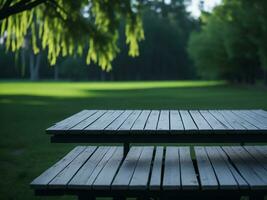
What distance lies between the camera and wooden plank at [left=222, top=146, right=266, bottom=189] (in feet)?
11.5

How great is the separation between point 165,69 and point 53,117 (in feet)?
257

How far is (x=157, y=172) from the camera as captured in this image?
13.0 ft

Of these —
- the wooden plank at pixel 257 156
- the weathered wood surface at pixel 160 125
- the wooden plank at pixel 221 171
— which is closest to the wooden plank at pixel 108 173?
the weathered wood surface at pixel 160 125

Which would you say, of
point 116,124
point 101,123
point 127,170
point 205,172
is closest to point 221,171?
point 205,172

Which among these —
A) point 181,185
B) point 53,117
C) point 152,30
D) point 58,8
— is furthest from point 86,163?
point 152,30

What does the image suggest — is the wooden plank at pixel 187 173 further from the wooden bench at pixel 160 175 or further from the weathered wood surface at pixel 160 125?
the weathered wood surface at pixel 160 125

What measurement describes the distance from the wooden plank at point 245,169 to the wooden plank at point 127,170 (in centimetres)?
93

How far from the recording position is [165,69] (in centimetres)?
9312

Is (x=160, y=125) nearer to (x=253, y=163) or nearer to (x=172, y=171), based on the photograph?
(x=172, y=171)

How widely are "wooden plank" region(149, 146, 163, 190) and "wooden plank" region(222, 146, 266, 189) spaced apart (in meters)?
0.68

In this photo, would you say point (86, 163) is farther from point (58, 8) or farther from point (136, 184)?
point (58, 8)

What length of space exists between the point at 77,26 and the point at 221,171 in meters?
6.09

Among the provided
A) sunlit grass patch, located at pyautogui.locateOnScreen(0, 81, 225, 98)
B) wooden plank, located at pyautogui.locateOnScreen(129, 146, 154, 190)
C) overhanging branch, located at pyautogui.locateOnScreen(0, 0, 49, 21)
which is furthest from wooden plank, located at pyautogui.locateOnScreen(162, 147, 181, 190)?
sunlit grass patch, located at pyautogui.locateOnScreen(0, 81, 225, 98)

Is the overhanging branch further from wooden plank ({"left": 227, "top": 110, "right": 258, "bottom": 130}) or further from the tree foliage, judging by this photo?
the tree foliage
